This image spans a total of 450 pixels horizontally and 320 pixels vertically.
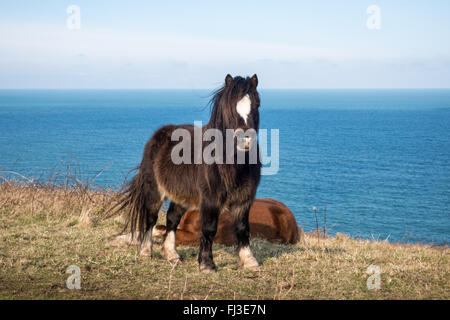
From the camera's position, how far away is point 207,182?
600cm

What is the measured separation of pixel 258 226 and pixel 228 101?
3099 millimetres

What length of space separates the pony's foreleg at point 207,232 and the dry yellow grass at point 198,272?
5.6 inches

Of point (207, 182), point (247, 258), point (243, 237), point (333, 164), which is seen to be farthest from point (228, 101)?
point (333, 164)

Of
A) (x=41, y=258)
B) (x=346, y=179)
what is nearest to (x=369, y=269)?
(x=41, y=258)

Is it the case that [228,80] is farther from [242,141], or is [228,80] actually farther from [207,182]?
[207,182]

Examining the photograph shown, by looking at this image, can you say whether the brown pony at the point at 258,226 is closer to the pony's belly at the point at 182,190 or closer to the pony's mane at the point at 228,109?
the pony's belly at the point at 182,190

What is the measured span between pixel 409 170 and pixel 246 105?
51.6 m

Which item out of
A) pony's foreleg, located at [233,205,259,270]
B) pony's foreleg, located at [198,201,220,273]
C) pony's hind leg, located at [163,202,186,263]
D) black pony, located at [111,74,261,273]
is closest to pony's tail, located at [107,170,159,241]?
black pony, located at [111,74,261,273]

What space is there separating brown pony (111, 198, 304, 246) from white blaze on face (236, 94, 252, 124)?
8.77 ft

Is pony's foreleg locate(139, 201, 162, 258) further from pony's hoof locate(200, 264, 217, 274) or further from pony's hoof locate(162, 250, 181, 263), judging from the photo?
pony's hoof locate(200, 264, 217, 274)

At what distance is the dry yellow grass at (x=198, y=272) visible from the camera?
5086 millimetres

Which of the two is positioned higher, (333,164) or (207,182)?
(207,182)

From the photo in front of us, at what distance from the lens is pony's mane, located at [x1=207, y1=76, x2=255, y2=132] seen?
5.59 metres

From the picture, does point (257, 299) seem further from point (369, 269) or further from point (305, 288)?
point (369, 269)
